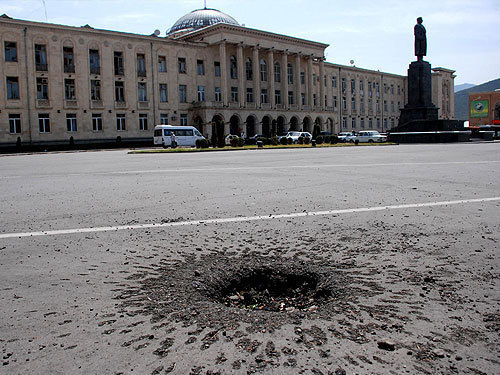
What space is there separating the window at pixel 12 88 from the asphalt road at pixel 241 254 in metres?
41.9

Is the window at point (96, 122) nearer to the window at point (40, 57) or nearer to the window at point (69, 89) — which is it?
the window at point (69, 89)

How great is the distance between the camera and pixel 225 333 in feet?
8.71

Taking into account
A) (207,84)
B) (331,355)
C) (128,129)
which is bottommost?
(331,355)

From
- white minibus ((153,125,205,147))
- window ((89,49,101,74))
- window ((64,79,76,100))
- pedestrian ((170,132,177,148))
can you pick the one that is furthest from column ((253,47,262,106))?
window ((64,79,76,100))

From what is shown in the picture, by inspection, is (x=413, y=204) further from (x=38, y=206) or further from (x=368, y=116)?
(x=368, y=116)

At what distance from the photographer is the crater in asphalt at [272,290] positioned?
131 inches

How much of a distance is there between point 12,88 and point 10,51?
361cm

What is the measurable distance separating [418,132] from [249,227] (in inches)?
1492

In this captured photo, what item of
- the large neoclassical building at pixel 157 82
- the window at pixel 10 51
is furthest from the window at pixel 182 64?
the window at pixel 10 51

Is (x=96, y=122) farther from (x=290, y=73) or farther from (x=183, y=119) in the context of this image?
(x=290, y=73)

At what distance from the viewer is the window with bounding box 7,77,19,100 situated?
147 ft

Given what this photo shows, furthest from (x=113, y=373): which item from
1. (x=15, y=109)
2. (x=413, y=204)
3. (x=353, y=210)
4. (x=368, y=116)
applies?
(x=368, y=116)

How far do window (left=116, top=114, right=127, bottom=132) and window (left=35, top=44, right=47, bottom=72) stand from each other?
30.0 feet

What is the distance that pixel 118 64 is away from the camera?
51.8 meters
